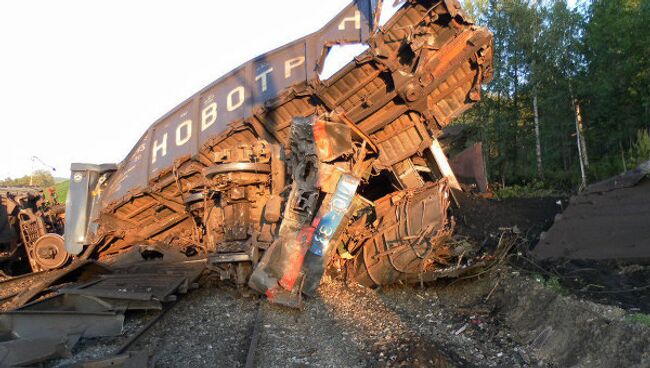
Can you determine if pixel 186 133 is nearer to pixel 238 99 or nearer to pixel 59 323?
pixel 238 99

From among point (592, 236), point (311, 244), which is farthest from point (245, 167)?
point (592, 236)

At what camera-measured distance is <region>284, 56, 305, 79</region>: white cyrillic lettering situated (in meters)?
8.16

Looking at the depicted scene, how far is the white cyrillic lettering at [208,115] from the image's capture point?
9.01 m

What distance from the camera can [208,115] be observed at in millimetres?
9141

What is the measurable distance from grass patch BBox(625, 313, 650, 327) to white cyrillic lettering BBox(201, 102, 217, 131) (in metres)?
7.23

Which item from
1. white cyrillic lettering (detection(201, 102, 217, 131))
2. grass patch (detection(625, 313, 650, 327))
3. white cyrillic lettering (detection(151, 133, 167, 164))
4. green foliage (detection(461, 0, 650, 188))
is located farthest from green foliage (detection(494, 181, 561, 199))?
grass patch (detection(625, 313, 650, 327))

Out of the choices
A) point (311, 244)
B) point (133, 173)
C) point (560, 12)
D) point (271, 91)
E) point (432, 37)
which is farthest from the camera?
point (560, 12)

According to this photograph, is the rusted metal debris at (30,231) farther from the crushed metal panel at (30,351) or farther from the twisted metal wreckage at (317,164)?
the crushed metal panel at (30,351)

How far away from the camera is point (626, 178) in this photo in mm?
6289

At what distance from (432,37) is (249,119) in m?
3.39

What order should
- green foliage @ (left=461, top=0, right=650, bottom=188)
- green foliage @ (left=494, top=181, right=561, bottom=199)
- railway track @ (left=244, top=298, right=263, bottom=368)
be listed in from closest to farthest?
1. railway track @ (left=244, top=298, right=263, bottom=368)
2. green foliage @ (left=494, top=181, right=561, bottom=199)
3. green foliage @ (left=461, top=0, right=650, bottom=188)

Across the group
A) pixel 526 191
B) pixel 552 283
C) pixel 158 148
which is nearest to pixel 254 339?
pixel 552 283

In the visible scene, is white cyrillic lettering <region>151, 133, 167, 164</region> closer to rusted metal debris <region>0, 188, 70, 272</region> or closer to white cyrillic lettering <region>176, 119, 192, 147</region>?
white cyrillic lettering <region>176, 119, 192, 147</region>

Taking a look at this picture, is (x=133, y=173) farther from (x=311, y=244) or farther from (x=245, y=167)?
(x=311, y=244)
